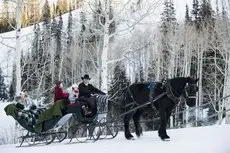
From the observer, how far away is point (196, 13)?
21.3 ft

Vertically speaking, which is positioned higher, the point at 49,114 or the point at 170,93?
the point at 170,93

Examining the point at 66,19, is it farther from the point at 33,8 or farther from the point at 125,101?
the point at 125,101

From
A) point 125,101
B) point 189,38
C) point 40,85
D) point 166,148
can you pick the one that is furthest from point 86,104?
point 189,38

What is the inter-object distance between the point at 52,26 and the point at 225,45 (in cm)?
224

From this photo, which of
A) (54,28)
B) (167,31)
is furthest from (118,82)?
(54,28)

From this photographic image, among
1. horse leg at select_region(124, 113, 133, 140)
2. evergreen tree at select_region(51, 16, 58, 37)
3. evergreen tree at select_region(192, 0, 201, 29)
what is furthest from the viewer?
evergreen tree at select_region(192, 0, 201, 29)

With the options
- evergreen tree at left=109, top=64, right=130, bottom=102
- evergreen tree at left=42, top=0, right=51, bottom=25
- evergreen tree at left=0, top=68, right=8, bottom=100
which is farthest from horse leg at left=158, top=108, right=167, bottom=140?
evergreen tree at left=109, top=64, right=130, bottom=102

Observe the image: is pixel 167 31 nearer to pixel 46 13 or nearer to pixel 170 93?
pixel 46 13

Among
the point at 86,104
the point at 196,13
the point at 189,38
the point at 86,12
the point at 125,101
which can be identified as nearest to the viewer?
the point at 86,104

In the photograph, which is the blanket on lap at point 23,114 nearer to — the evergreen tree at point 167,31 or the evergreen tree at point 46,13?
the evergreen tree at point 46,13

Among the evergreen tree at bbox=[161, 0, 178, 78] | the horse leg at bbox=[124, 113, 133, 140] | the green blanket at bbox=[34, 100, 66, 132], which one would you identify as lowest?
the horse leg at bbox=[124, 113, 133, 140]

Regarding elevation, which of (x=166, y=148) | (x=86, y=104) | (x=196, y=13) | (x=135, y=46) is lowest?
(x=166, y=148)

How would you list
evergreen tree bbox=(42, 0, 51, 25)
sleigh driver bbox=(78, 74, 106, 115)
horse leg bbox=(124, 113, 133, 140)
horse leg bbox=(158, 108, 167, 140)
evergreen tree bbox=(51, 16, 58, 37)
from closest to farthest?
horse leg bbox=(158, 108, 167, 140), sleigh driver bbox=(78, 74, 106, 115), horse leg bbox=(124, 113, 133, 140), evergreen tree bbox=(42, 0, 51, 25), evergreen tree bbox=(51, 16, 58, 37)

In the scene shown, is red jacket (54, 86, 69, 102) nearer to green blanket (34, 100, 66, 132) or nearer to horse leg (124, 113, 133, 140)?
green blanket (34, 100, 66, 132)
